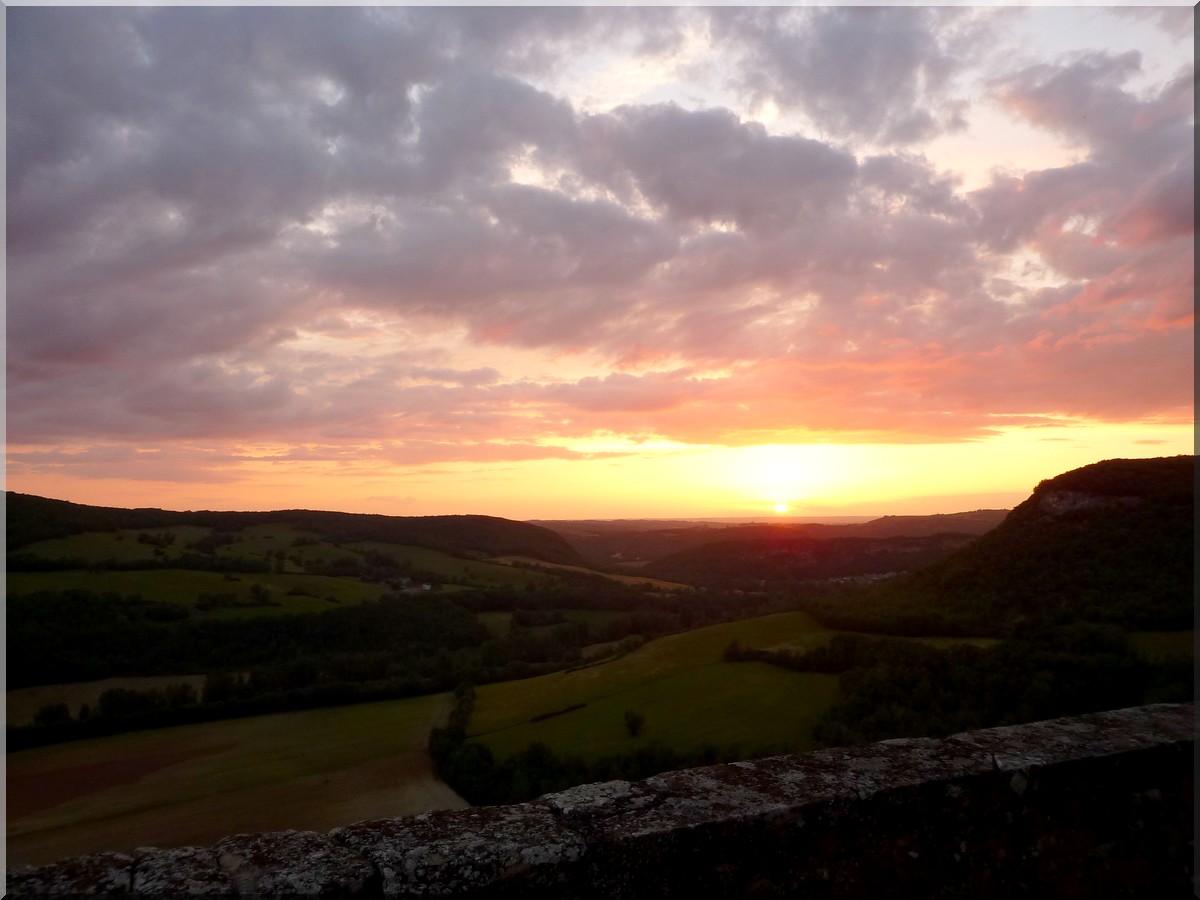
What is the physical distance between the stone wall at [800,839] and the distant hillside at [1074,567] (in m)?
32.8

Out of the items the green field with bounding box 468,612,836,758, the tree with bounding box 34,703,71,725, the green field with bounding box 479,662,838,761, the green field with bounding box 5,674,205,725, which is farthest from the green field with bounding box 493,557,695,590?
the tree with bounding box 34,703,71,725

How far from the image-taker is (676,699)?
38188mm

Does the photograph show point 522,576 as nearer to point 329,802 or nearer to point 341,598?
point 341,598

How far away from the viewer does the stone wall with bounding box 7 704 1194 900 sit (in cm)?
259

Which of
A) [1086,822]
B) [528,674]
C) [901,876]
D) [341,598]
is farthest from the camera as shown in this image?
[341,598]

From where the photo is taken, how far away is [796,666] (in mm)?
38500

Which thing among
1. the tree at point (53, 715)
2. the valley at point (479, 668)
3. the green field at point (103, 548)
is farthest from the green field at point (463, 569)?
the tree at point (53, 715)

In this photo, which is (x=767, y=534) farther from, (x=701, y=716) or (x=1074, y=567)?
(x=701, y=716)

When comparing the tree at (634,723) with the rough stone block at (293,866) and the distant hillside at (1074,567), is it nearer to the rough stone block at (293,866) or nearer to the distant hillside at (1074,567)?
the distant hillside at (1074,567)

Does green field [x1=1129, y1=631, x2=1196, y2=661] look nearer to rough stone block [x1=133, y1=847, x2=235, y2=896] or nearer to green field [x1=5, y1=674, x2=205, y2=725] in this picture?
rough stone block [x1=133, y1=847, x2=235, y2=896]

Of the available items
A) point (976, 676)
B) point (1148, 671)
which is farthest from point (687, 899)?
point (976, 676)

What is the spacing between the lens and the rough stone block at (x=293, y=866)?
2.50 metres

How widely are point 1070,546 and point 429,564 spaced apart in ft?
257

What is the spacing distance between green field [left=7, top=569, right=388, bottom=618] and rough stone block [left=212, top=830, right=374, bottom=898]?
228ft
